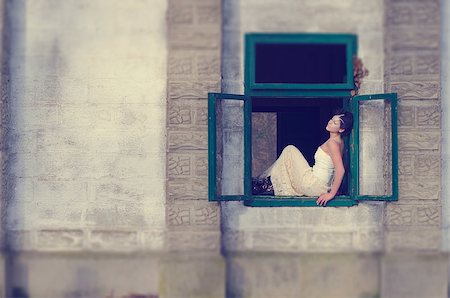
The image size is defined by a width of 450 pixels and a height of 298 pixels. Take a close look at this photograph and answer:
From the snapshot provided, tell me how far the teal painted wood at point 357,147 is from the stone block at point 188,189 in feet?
5.75

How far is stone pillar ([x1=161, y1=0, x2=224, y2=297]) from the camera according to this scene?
6887 mm

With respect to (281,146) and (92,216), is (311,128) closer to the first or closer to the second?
(281,146)

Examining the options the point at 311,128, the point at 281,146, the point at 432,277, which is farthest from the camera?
the point at 281,146

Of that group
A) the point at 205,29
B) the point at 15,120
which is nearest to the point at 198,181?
the point at 205,29

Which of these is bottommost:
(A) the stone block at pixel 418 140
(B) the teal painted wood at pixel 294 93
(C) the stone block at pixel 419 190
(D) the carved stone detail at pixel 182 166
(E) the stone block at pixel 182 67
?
(C) the stone block at pixel 419 190

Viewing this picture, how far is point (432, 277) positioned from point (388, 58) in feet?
8.53

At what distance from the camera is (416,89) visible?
6.97 metres

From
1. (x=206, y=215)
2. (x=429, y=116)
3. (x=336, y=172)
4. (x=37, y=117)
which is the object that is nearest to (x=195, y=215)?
(x=206, y=215)

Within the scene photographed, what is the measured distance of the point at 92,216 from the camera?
702cm

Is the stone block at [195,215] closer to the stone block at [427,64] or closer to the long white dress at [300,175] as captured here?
the long white dress at [300,175]

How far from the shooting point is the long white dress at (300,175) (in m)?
7.39

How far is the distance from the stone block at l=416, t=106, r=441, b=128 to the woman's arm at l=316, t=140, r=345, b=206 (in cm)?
100

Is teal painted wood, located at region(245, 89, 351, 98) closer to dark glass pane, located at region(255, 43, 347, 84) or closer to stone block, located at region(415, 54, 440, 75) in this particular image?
stone block, located at region(415, 54, 440, 75)

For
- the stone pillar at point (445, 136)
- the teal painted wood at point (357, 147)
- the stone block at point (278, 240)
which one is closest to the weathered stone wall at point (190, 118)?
the stone block at point (278, 240)
